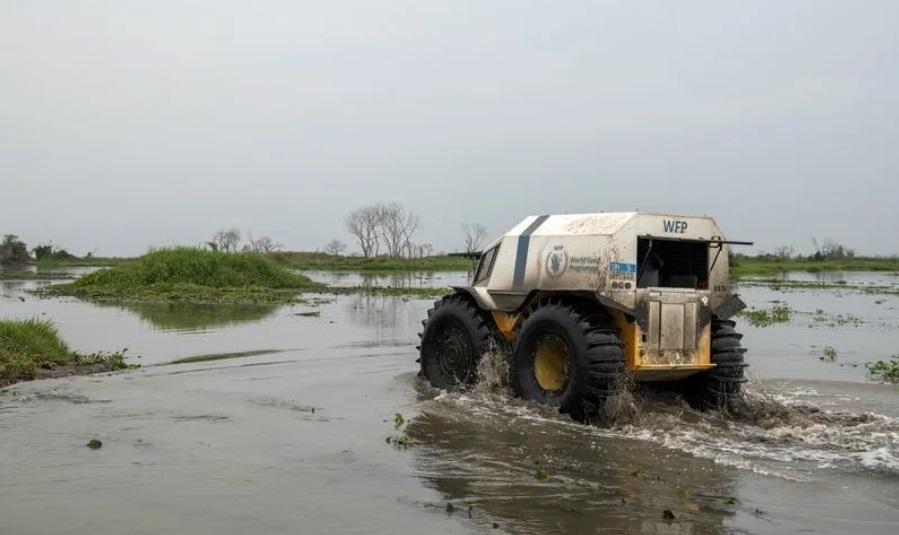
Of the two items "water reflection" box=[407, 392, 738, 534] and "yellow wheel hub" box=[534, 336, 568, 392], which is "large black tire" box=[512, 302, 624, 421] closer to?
"yellow wheel hub" box=[534, 336, 568, 392]

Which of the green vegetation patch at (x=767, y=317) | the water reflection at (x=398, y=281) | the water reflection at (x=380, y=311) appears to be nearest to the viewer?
the water reflection at (x=380, y=311)

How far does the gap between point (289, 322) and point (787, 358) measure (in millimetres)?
13199

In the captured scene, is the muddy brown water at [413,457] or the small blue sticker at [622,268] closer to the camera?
the muddy brown water at [413,457]

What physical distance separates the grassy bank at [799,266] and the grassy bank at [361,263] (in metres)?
25.9

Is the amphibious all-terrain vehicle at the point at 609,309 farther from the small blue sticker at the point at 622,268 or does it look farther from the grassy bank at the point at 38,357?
the grassy bank at the point at 38,357

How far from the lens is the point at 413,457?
25.6ft

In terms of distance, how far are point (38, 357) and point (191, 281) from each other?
948 inches

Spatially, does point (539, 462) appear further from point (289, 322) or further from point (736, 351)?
point (289, 322)

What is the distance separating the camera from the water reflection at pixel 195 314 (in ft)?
69.7

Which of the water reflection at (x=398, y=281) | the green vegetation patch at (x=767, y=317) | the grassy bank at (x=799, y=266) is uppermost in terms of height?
the grassy bank at (x=799, y=266)

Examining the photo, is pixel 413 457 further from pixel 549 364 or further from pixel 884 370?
pixel 884 370

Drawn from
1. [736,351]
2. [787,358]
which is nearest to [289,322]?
[787,358]

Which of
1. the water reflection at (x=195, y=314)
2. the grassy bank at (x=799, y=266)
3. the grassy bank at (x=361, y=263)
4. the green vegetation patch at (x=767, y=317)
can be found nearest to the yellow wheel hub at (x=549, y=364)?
the water reflection at (x=195, y=314)

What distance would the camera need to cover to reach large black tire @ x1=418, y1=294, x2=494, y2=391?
37.7ft
